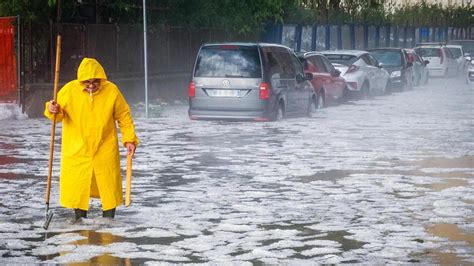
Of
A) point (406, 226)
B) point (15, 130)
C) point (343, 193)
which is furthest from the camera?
point (15, 130)

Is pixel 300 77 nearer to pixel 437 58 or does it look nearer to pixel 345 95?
pixel 345 95

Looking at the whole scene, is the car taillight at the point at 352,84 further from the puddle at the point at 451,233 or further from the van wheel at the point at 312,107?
the puddle at the point at 451,233

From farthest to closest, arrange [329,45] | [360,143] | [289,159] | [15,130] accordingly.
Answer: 1. [329,45]
2. [15,130]
3. [360,143]
4. [289,159]

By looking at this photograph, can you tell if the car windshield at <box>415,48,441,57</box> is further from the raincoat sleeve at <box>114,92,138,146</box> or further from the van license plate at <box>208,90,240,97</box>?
the raincoat sleeve at <box>114,92,138,146</box>

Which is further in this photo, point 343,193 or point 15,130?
point 15,130

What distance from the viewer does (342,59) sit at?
3416 centimetres

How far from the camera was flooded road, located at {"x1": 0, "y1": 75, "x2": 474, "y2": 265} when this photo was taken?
9.32 metres

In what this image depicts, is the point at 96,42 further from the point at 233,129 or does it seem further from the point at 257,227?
the point at 257,227

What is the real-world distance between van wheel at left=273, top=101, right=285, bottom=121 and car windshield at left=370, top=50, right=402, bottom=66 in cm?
1580

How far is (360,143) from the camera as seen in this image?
776 inches

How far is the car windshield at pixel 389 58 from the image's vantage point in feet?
133

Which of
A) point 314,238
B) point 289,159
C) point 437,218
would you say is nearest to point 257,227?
point 314,238

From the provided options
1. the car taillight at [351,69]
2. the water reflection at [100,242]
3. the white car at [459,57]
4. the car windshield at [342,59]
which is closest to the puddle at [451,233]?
the water reflection at [100,242]

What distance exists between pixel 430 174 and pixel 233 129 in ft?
26.5
